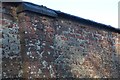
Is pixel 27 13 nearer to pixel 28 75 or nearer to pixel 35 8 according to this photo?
pixel 35 8

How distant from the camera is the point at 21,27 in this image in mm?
5926

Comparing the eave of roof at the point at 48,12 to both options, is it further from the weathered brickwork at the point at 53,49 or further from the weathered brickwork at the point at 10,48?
the weathered brickwork at the point at 10,48

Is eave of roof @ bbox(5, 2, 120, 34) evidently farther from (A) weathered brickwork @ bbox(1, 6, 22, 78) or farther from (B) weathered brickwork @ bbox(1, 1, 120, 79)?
(A) weathered brickwork @ bbox(1, 6, 22, 78)

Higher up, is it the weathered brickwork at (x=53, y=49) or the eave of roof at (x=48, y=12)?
the eave of roof at (x=48, y=12)

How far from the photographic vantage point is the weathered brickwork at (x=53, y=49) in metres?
5.69

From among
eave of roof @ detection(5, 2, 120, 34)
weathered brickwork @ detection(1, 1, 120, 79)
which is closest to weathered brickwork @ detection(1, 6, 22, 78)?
weathered brickwork @ detection(1, 1, 120, 79)

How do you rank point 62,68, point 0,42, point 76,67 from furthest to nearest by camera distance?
point 76,67 → point 62,68 → point 0,42

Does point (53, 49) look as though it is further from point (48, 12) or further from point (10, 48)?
point (10, 48)

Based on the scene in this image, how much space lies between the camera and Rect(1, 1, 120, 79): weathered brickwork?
5691 millimetres

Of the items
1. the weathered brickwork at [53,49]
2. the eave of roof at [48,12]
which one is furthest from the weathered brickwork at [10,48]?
the eave of roof at [48,12]

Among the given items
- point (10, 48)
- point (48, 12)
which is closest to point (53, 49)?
point (48, 12)

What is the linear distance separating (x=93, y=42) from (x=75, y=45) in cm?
99

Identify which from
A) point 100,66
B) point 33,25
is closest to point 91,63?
point 100,66

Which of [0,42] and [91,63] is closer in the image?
[0,42]
